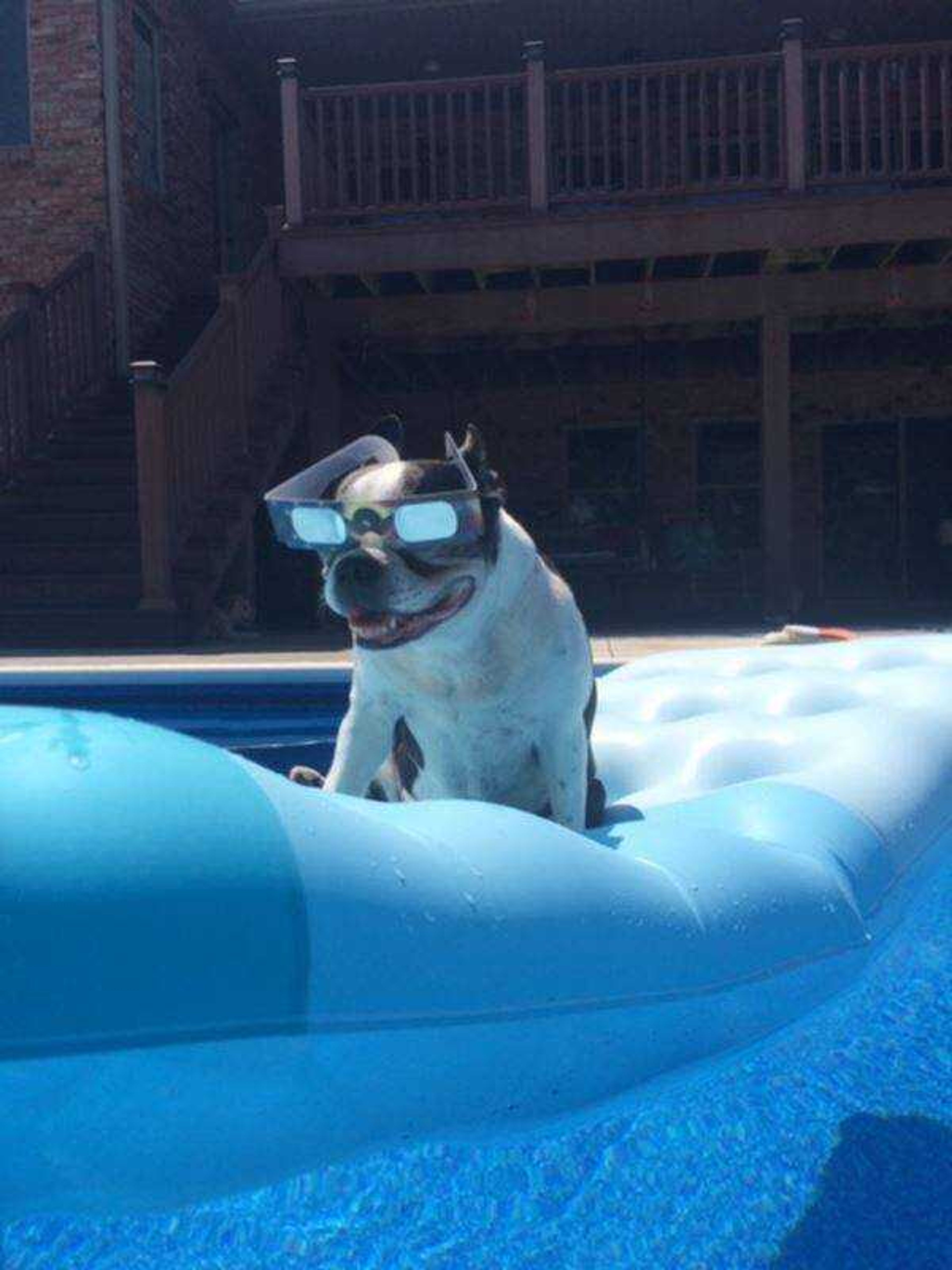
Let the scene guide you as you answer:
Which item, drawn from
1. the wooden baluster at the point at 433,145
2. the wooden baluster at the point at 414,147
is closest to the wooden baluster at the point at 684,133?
the wooden baluster at the point at 433,145

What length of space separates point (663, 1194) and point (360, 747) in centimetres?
99

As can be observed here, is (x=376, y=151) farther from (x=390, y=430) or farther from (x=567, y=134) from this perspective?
(x=390, y=430)

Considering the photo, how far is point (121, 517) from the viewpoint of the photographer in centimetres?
942

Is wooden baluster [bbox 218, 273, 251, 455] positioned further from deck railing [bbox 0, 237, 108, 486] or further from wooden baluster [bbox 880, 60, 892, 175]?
wooden baluster [bbox 880, 60, 892, 175]

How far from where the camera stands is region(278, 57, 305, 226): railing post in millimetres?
9461

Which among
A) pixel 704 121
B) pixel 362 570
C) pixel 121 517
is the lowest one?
pixel 362 570

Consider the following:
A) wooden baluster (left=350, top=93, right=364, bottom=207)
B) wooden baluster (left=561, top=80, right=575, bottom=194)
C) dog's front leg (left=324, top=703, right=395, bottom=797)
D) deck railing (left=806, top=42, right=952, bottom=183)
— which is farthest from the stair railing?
dog's front leg (left=324, top=703, right=395, bottom=797)

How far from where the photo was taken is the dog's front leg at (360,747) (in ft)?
8.29

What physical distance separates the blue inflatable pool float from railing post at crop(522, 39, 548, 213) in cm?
851

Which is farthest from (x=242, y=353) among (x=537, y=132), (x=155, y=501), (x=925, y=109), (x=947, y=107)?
(x=947, y=107)

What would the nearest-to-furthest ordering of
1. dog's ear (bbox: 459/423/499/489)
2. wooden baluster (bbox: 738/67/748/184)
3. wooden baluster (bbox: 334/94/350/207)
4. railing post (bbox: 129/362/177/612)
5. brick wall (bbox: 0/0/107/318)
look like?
dog's ear (bbox: 459/423/499/489), railing post (bbox: 129/362/177/612), wooden baluster (bbox: 738/67/748/184), wooden baluster (bbox: 334/94/350/207), brick wall (bbox: 0/0/107/318)

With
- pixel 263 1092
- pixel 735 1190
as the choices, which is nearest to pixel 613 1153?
pixel 735 1190

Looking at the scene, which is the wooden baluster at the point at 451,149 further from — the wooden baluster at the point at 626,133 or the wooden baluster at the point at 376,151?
the wooden baluster at the point at 626,133

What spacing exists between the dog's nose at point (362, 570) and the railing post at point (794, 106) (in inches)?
328
